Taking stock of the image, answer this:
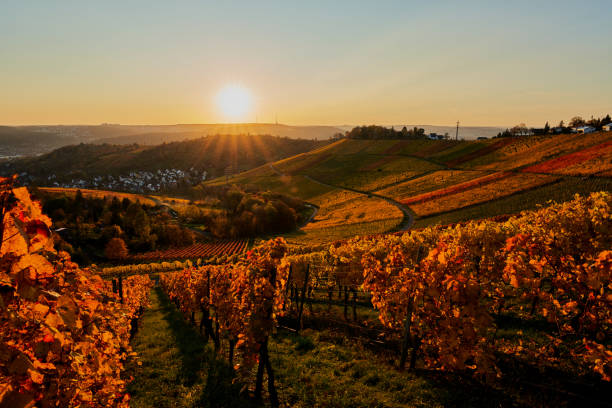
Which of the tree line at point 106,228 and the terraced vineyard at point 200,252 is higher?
the tree line at point 106,228

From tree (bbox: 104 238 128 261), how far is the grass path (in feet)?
161

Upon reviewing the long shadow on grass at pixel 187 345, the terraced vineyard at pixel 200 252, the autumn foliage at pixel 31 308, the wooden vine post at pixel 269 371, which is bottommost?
the terraced vineyard at pixel 200 252

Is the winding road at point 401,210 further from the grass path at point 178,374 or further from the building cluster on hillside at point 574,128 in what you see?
the building cluster on hillside at point 574,128

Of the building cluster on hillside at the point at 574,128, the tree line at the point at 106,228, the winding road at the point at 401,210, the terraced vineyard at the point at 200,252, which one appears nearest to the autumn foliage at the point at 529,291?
the winding road at the point at 401,210

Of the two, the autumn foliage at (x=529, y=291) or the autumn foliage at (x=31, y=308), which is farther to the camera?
the autumn foliage at (x=529, y=291)

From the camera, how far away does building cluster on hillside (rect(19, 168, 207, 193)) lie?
537 ft

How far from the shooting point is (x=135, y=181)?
176 meters

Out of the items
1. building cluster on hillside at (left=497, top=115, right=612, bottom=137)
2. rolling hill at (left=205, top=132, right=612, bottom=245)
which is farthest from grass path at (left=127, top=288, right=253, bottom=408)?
building cluster on hillside at (left=497, top=115, right=612, bottom=137)

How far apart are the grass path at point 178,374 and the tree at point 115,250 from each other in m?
49.1

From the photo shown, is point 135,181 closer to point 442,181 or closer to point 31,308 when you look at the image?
point 442,181

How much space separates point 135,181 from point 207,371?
195 metres

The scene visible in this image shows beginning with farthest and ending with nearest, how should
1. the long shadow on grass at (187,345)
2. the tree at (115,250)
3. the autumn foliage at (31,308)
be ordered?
the tree at (115,250), the long shadow on grass at (187,345), the autumn foliage at (31,308)

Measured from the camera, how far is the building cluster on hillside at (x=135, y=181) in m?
164

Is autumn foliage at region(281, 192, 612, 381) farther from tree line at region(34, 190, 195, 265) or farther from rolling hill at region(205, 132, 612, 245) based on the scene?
tree line at region(34, 190, 195, 265)
